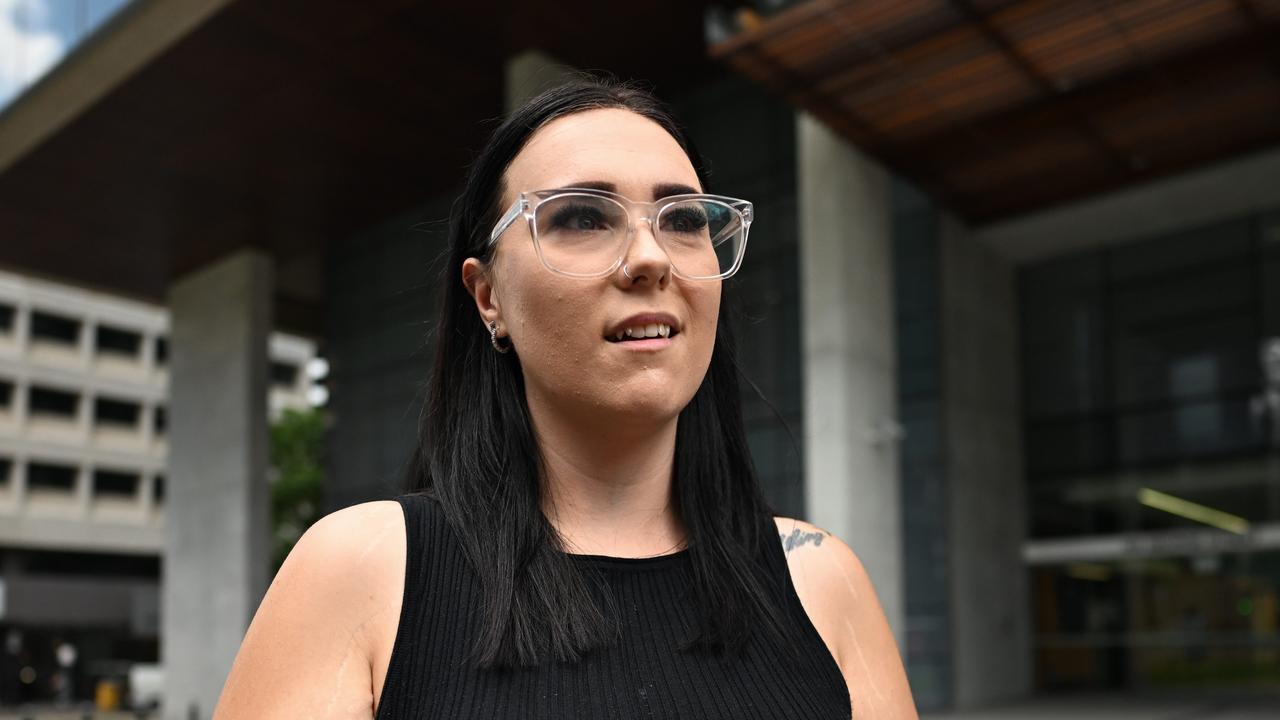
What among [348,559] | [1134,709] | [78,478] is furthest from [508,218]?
[78,478]

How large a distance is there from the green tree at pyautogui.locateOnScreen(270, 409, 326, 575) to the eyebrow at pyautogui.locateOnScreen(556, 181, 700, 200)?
44527 millimetres

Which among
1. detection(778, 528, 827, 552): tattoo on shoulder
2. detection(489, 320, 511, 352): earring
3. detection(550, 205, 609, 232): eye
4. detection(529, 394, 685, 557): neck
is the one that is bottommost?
detection(778, 528, 827, 552): tattoo on shoulder

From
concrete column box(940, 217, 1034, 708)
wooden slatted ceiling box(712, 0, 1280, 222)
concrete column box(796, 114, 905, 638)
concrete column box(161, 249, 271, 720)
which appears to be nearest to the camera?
wooden slatted ceiling box(712, 0, 1280, 222)

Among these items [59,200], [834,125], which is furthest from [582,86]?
[59,200]

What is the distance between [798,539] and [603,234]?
1.75ft

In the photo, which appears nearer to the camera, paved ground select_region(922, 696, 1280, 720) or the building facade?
paved ground select_region(922, 696, 1280, 720)

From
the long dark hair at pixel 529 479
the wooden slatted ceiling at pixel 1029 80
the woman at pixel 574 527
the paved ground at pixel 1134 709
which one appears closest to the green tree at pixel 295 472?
the paved ground at pixel 1134 709

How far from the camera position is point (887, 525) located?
1577 cm

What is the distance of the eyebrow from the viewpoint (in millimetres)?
1465

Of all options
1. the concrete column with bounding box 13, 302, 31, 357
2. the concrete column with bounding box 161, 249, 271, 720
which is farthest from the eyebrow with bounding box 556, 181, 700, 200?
the concrete column with bounding box 13, 302, 31, 357

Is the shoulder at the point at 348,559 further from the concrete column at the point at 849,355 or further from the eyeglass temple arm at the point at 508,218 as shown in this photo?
the concrete column at the point at 849,355

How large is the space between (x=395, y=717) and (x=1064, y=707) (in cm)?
1842

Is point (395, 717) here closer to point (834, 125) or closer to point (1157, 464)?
point (834, 125)

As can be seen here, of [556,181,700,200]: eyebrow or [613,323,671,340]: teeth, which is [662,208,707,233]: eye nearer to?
[556,181,700,200]: eyebrow
